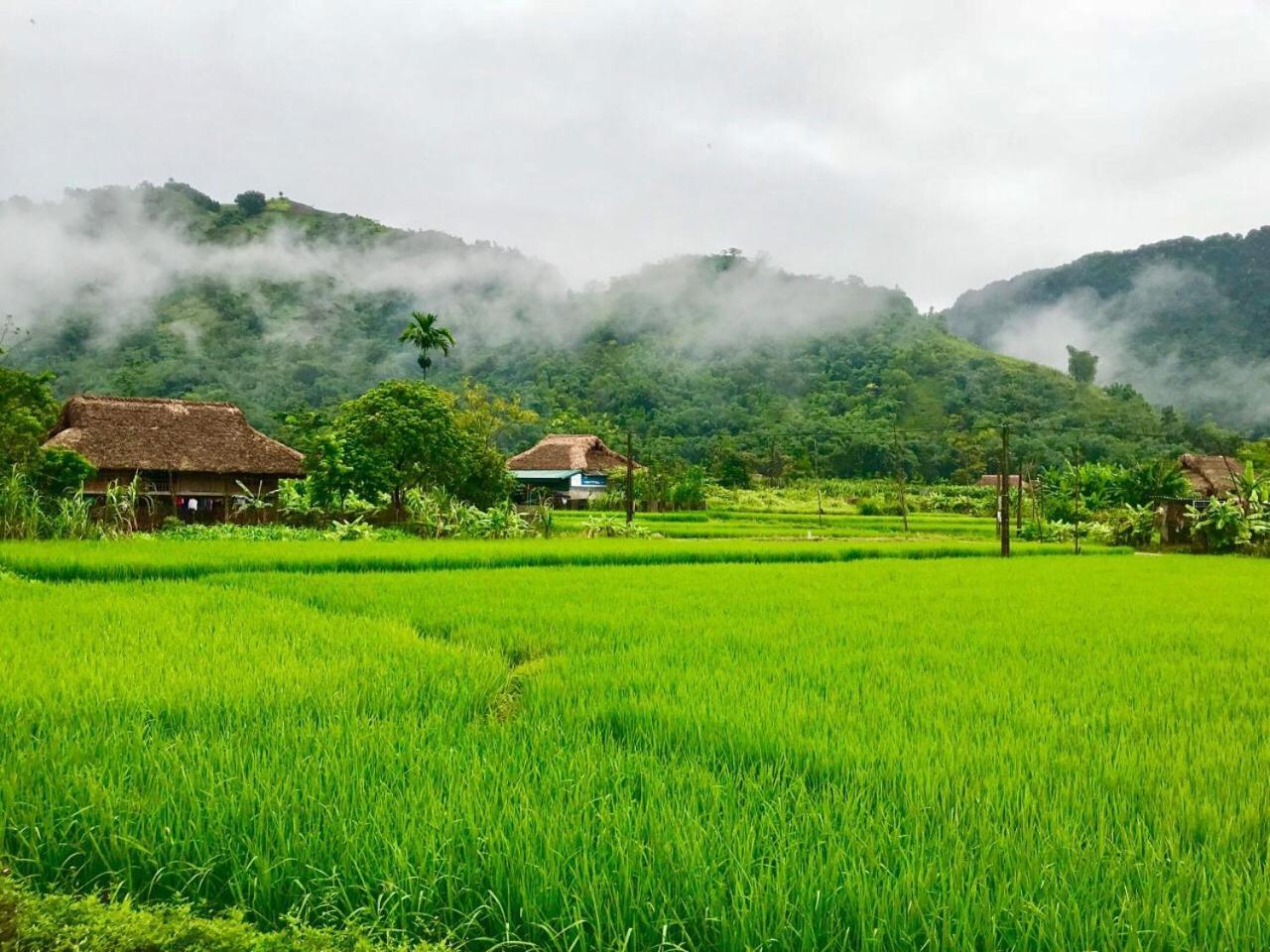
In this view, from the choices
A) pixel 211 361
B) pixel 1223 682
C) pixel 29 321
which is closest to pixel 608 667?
pixel 1223 682

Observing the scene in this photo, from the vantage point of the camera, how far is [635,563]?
Answer: 496 inches

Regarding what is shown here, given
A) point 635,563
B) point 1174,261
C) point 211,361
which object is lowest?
point 635,563

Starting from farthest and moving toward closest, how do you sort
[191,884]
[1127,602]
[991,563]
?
[991,563], [1127,602], [191,884]

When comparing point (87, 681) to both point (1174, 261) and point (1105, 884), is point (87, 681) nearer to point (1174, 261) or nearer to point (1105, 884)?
point (1105, 884)

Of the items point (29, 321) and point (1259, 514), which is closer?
point (1259, 514)

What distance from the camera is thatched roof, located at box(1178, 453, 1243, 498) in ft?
95.2

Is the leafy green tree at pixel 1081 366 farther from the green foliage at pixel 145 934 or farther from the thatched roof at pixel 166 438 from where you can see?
the green foliage at pixel 145 934

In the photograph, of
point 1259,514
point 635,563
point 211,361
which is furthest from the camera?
point 211,361

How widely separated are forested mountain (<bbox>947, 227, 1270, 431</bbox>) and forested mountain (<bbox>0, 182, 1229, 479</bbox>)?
864 inches

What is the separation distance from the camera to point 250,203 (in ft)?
274

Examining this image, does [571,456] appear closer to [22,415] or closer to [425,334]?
[425,334]

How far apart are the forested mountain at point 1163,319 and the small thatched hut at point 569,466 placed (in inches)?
2369

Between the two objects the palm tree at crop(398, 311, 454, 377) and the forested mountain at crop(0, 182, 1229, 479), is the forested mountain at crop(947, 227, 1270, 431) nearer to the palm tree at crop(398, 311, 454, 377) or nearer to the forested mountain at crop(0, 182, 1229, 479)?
the forested mountain at crop(0, 182, 1229, 479)

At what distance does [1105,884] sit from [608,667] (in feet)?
9.18
